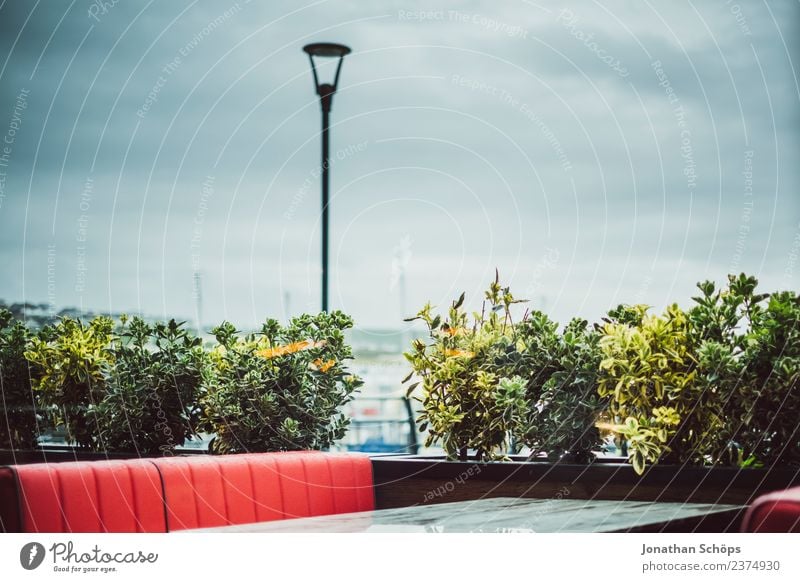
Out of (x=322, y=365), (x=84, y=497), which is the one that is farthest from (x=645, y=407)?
(x=84, y=497)

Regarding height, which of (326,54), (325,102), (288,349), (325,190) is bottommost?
(288,349)

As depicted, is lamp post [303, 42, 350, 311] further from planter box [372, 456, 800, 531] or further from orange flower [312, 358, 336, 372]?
planter box [372, 456, 800, 531]

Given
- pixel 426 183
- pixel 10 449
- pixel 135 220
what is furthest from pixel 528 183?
pixel 10 449

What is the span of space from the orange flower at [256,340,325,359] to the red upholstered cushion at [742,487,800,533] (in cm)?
235

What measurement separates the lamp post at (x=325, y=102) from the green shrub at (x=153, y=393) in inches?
31.6

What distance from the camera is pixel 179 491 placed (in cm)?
335

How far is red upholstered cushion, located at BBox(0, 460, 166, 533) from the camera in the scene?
2963 mm

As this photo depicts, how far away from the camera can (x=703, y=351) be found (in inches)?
142

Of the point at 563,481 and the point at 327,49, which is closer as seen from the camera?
the point at 563,481

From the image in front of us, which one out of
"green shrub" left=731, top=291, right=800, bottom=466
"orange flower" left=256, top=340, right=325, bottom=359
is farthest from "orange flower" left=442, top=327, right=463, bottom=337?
"green shrub" left=731, top=291, right=800, bottom=466

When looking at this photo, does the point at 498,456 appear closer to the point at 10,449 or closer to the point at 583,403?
the point at 583,403

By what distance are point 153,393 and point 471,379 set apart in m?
1.62

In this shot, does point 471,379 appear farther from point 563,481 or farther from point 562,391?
point 563,481

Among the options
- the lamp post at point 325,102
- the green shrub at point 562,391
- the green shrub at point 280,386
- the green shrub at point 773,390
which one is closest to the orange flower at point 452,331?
the green shrub at point 562,391
